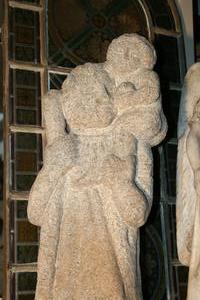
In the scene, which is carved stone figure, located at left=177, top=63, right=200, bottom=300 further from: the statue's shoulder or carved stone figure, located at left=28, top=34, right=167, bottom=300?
the statue's shoulder

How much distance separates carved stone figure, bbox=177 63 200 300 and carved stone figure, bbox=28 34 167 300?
228mm

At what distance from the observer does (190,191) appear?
2.43m

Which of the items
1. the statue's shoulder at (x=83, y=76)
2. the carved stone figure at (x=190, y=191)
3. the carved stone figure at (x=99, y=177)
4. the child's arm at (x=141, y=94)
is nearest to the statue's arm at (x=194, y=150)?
the carved stone figure at (x=190, y=191)

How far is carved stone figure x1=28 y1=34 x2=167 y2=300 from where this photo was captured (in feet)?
6.80

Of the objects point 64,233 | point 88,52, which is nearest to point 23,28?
point 88,52

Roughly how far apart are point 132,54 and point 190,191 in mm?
638

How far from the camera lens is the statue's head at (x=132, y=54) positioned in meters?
2.31

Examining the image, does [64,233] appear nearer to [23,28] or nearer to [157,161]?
[157,161]

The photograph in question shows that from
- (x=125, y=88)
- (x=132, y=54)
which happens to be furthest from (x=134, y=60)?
(x=125, y=88)

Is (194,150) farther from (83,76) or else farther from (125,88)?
(83,76)

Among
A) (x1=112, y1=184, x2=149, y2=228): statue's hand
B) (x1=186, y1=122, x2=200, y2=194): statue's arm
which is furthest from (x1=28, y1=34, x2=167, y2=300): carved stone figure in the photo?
(x1=186, y1=122, x2=200, y2=194): statue's arm

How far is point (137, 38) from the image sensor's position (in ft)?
7.66

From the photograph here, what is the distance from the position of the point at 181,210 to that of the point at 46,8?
1390 mm

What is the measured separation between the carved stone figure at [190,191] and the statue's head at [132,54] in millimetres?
359
